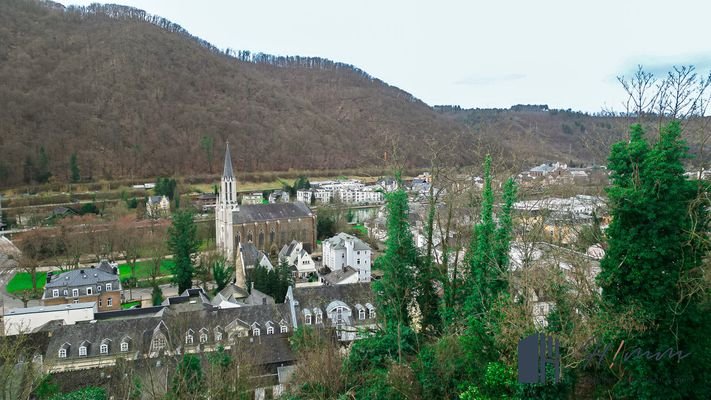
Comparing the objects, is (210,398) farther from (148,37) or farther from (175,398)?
(148,37)

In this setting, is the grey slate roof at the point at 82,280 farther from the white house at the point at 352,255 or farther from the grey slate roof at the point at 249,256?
the white house at the point at 352,255

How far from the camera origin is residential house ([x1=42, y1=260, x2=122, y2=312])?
905 inches

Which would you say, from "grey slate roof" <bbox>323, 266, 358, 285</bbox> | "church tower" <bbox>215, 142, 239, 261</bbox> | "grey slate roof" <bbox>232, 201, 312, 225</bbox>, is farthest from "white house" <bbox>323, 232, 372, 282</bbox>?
"church tower" <bbox>215, 142, 239, 261</bbox>

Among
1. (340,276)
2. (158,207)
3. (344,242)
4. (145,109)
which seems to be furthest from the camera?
(145,109)

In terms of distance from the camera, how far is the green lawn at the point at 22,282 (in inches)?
1115

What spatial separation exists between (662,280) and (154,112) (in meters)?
89.7

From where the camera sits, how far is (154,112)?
85.9 m

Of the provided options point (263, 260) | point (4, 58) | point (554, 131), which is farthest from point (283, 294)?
point (554, 131)

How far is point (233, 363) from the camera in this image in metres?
10.7

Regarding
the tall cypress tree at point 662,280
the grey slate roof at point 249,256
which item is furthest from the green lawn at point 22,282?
the tall cypress tree at point 662,280

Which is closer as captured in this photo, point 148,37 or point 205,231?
point 205,231

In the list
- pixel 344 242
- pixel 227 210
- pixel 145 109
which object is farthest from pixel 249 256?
pixel 145 109

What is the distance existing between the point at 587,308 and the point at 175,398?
24.5ft

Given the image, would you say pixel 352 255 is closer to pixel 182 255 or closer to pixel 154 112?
pixel 182 255
